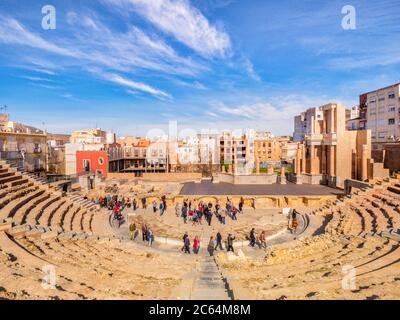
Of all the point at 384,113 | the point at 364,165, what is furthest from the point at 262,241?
the point at 384,113

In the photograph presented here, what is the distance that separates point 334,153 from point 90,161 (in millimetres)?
37848

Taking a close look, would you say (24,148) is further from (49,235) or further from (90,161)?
(49,235)

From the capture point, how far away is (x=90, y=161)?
4791cm

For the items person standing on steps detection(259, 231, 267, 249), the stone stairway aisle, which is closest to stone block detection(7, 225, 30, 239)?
the stone stairway aisle

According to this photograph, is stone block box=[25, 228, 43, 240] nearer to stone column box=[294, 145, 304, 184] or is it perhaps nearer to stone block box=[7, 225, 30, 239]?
stone block box=[7, 225, 30, 239]

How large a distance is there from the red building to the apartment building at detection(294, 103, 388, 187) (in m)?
32.1

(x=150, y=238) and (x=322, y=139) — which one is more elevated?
(x=322, y=139)

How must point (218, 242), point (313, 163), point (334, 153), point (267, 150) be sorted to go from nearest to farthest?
point (218, 242), point (334, 153), point (313, 163), point (267, 150)

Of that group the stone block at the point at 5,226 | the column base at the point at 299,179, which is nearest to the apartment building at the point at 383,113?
the column base at the point at 299,179

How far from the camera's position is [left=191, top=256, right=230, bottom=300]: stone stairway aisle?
7178 millimetres

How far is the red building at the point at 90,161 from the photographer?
156ft
